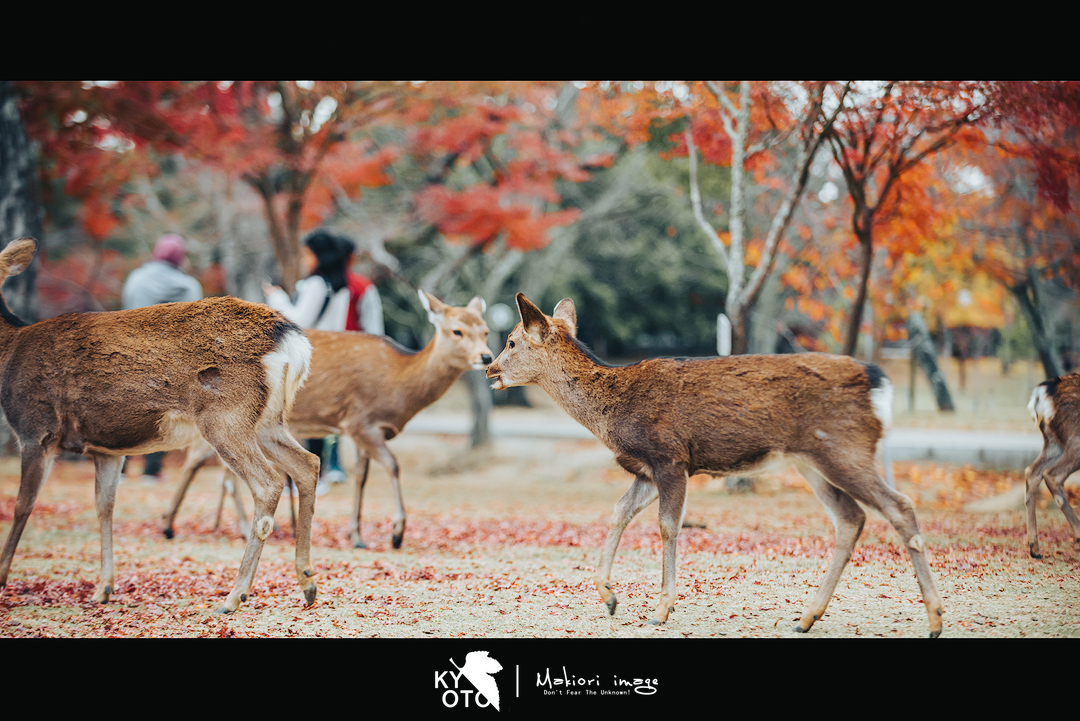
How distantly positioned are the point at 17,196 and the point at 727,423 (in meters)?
7.23

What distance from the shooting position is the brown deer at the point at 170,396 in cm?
366

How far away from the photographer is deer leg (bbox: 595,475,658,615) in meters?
3.48

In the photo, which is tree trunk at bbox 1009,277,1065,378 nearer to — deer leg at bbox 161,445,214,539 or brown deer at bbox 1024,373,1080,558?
brown deer at bbox 1024,373,1080,558

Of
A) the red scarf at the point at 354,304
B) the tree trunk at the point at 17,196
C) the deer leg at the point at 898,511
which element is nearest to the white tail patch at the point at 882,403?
the deer leg at the point at 898,511

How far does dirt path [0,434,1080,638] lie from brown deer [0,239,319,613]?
26 centimetres

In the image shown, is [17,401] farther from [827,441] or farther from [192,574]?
[827,441]

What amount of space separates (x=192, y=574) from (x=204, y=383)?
1.29 metres

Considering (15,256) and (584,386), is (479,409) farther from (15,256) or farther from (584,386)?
(584,386)

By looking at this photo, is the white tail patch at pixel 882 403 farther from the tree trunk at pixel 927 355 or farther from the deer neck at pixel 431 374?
the tree trunk at pixel 927 355

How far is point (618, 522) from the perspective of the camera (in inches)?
139

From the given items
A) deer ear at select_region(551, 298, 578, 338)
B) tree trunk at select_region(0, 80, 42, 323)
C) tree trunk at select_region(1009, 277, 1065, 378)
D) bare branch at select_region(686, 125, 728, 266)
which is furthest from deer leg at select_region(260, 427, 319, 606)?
tree trunk at select_region(1009, 277, 1065, 378)

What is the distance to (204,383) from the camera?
368cm

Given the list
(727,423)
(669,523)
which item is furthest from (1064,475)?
(669,523)
